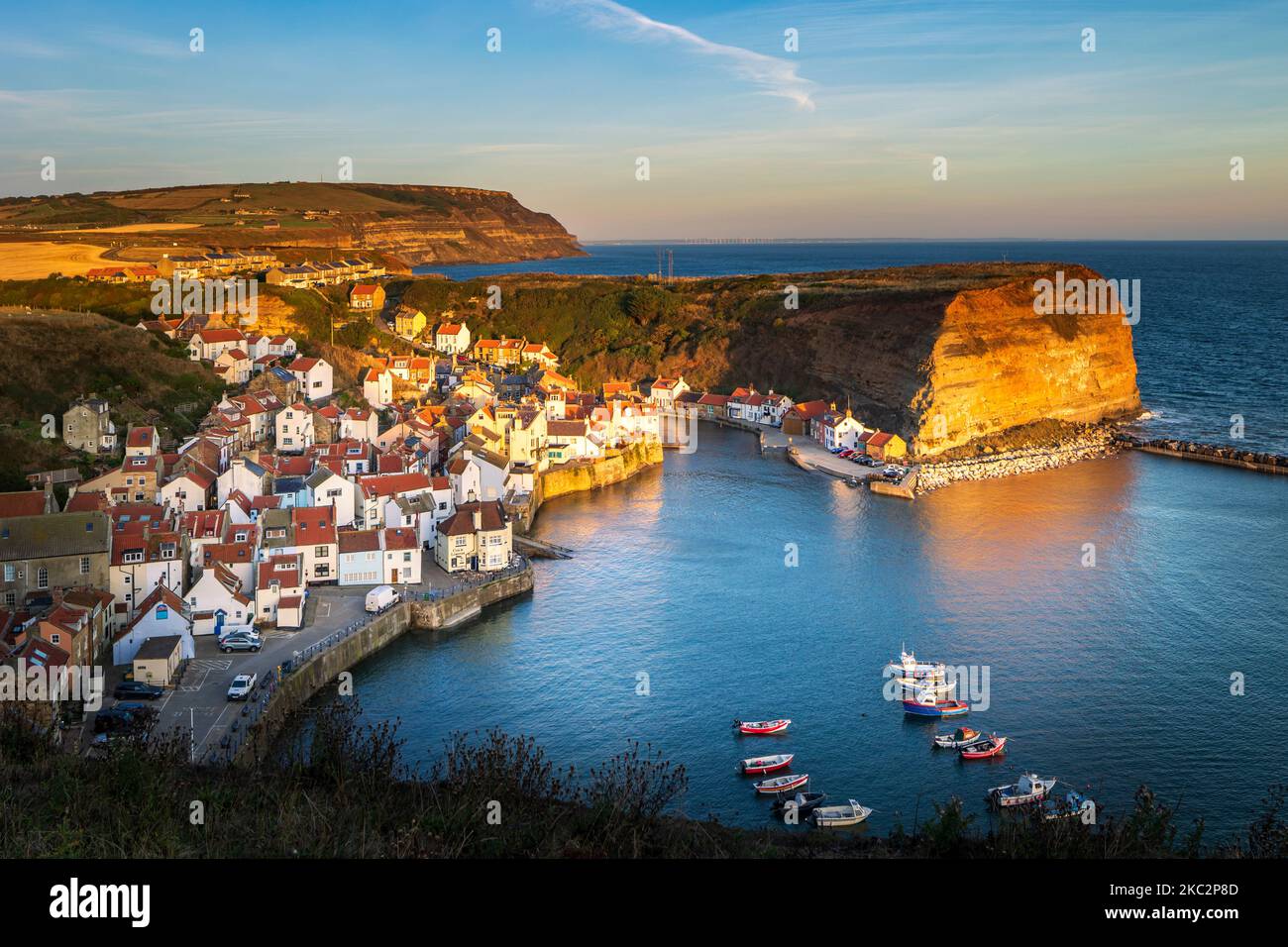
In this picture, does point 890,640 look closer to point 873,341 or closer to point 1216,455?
point 1216,455

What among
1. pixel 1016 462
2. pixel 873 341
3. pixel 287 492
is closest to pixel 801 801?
pixel 287 492

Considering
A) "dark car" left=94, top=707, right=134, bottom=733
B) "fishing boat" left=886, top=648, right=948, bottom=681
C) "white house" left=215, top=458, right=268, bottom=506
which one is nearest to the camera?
"dark car" left=94, top=707, right=134, bottom=733

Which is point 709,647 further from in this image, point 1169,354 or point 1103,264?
point 1103,264

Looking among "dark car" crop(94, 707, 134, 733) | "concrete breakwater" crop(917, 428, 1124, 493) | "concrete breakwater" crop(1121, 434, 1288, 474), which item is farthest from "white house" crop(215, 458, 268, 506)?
"concrete breakwater" crop(1121, 434, 1288, 474)

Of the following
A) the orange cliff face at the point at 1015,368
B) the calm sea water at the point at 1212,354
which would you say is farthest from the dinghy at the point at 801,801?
the calm sea water at the point at 1212,354

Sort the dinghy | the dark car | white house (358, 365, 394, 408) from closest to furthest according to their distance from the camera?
the dinghy
the dark car
white house (358, 365, 394, 408)

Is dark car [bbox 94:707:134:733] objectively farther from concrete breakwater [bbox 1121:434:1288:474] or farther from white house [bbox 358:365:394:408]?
concrete breakwater [bbox 1121:434:1288:474]
